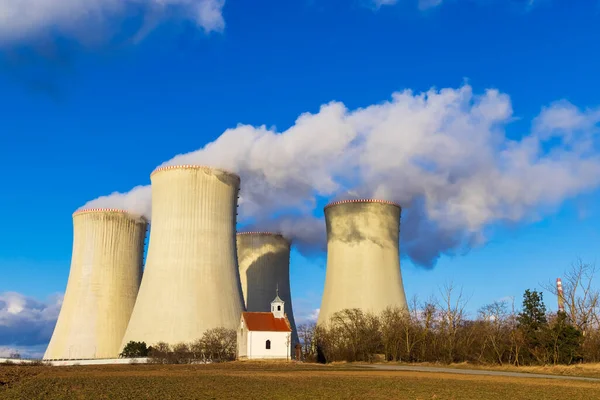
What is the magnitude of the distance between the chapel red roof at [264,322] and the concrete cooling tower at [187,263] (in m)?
0.74

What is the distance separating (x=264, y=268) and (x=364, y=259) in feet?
44.2

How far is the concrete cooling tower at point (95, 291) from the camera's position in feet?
120

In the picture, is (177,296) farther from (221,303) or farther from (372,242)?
(372,242)

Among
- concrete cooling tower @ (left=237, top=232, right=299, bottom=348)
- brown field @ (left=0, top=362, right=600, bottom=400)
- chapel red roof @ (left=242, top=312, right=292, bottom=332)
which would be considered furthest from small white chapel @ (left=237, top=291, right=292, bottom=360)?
brown field @ (left=0, top=362, right=600, bottom=400)

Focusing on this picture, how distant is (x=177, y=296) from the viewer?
30.8 m

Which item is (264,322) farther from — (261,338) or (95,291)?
(95,291)

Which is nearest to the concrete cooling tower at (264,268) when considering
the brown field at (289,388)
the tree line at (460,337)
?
the tree line at (460,337)

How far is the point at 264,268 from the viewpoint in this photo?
45562mm

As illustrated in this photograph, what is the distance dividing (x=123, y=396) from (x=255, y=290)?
3218cm

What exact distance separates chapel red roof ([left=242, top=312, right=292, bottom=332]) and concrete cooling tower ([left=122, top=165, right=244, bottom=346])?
74 cm

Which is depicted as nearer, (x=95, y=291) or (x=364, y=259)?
(x=364, y=259)

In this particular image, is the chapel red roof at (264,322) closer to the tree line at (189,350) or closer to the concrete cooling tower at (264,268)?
the tree line at (189,350)

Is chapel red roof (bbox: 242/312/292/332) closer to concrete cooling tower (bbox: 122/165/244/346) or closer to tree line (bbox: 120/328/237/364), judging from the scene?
concrete cooling tower (bbox: 122/165/244/346)

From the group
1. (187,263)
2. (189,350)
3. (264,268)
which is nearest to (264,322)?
(189,350)
